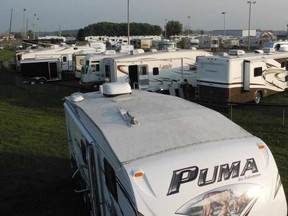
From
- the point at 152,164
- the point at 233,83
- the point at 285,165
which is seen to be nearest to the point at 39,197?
the point at 152,164

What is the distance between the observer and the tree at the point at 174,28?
128 metres

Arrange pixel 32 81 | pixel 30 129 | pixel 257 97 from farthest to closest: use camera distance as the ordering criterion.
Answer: pixel 32 81, pixel 257 97, pixel 30 129

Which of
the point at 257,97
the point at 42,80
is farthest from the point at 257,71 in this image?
the point at 42,80

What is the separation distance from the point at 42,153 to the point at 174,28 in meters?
120

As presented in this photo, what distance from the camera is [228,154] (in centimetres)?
479

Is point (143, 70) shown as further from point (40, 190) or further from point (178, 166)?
point (178, 166)

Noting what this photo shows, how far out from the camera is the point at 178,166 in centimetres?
449

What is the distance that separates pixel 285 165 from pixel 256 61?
999 centimetres

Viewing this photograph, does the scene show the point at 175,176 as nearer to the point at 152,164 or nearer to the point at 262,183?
the point at 152,164

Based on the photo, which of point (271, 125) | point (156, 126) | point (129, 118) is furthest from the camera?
point (271, 125)

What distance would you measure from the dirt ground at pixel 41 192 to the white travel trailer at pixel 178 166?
8.53 feet

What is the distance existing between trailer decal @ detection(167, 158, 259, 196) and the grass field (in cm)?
415

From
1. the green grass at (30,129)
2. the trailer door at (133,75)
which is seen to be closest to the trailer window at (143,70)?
the trailer door at (133,75)

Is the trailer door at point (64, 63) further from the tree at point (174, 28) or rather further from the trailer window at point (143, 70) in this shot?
the tree at point (174, 28)
